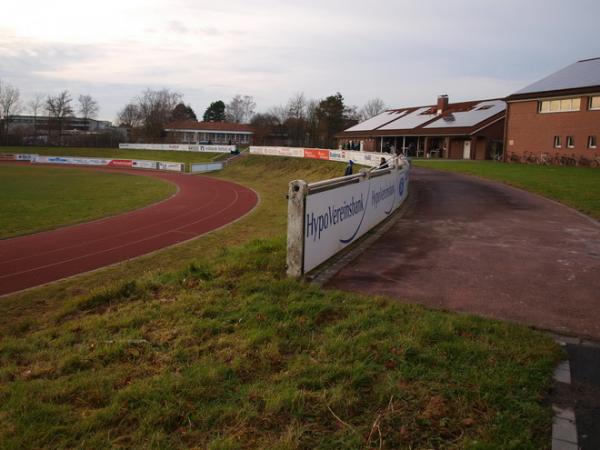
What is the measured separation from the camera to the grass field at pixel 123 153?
6969cm

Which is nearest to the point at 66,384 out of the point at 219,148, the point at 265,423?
the point at 265,423

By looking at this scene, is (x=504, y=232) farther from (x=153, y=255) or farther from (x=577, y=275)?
(x=153, y=255)

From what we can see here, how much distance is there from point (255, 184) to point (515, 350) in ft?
131

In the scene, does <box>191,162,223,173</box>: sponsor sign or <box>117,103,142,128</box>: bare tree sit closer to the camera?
<box>191,162,223,173</box>: sponsor sign

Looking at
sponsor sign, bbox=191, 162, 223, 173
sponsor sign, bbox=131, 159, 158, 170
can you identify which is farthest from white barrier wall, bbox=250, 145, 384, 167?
sponsor sign, bbox=131, 159, 158, 170

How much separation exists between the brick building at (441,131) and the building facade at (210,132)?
55.3m

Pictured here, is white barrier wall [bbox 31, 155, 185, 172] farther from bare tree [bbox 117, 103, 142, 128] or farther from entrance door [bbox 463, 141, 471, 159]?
bare tree [bbox 117, 103, 142, 128]

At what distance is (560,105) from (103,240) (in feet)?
121

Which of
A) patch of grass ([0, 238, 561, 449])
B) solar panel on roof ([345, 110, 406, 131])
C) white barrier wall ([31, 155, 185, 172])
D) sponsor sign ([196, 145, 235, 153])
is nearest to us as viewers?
patch of grass ([0, 238, 561, 449])

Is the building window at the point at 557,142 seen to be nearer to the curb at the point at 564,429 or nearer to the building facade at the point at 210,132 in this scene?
the curb at the point at 564,429

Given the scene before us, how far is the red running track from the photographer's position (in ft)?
43.3

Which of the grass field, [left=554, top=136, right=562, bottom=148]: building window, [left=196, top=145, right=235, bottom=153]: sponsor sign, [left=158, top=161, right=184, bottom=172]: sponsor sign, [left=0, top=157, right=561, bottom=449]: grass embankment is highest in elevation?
[left=554, top=136, right=562, bottom=148]: building window

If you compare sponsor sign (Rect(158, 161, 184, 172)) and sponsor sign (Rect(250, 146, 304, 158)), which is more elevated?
sponsor sign (Rect(250, 146, 304, 158))

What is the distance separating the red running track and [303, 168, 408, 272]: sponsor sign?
729 cm
